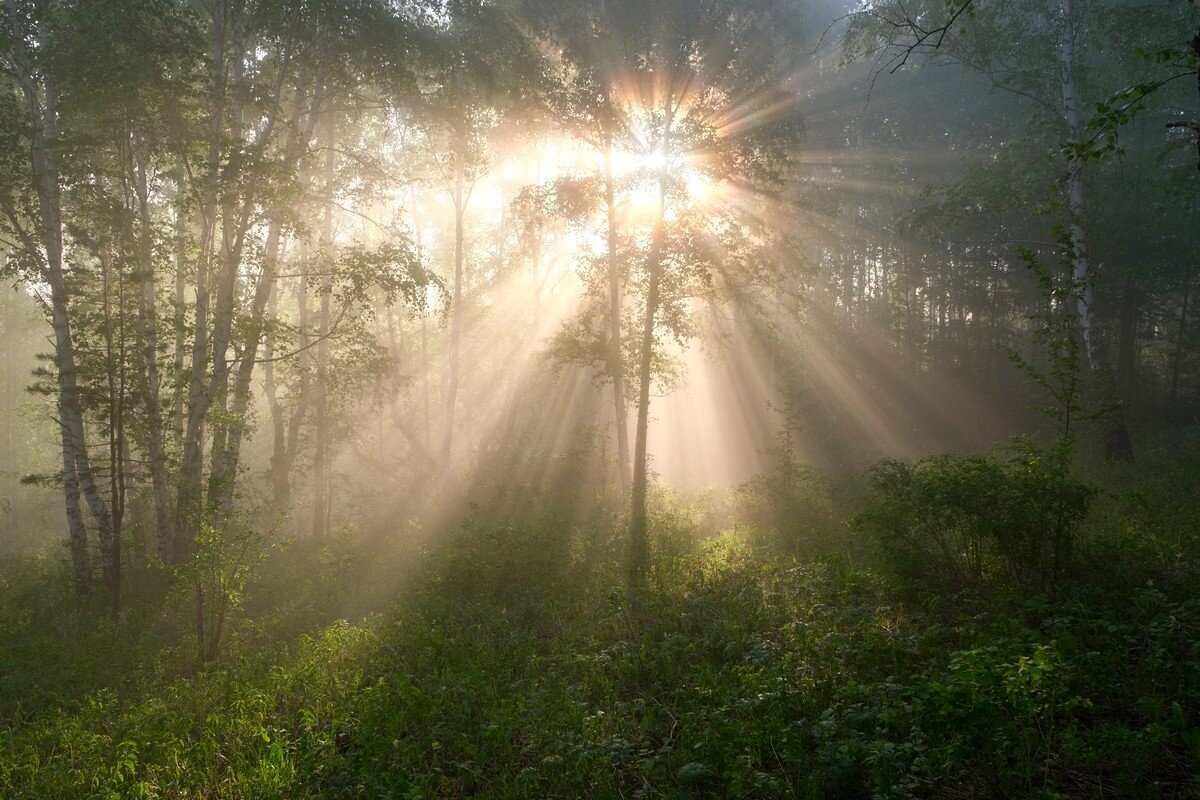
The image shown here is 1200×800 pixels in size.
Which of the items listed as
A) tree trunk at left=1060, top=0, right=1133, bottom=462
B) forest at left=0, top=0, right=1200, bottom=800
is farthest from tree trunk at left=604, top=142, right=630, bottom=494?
tree trunk at left=1060, top=0, right=1133, bottom=462

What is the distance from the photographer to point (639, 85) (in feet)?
46.8

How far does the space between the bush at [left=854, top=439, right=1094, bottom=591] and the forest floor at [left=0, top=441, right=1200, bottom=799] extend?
451mm

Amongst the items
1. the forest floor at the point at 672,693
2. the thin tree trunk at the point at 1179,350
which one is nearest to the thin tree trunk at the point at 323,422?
the forest floor at the point at 672,693

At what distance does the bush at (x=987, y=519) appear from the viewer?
7211 mm

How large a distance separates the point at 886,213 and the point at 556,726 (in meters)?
30.4

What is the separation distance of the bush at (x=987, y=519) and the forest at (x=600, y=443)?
0.05 metres

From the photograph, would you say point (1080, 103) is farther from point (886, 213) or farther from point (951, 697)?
point (951, 697)

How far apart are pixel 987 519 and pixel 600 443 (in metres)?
13.3

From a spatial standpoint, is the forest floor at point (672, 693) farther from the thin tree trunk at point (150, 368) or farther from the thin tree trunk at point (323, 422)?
the thin tree trunk at point (323, 422)

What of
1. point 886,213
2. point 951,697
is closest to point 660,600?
point 951,697

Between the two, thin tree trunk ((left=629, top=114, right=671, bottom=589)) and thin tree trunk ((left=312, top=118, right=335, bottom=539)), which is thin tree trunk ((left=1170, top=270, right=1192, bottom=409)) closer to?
thin tree trunk ((left=629, top=114, right=671, bottom=589))

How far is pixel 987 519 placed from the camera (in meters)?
7.45

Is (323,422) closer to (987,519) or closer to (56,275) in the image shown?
(56,275)

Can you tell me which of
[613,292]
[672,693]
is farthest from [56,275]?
[672,693]
